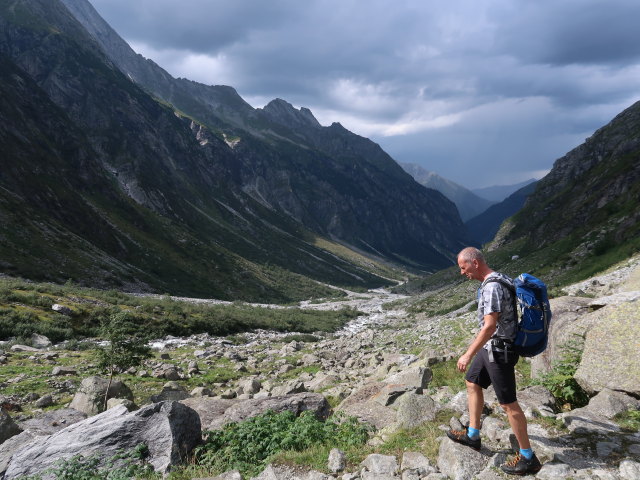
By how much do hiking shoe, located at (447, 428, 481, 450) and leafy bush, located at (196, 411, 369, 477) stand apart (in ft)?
6.55

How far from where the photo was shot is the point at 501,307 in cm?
582

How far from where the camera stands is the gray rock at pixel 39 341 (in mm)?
22962

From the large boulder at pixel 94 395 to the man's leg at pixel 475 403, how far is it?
35.8ft

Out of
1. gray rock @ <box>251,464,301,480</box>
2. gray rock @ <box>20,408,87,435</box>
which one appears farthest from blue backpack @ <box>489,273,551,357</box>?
gray rock @ <box>20,408,87,435</box>

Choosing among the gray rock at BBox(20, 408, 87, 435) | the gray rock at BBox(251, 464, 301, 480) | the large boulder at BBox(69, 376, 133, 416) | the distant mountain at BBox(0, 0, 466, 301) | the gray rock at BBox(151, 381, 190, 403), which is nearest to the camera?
the gray rock at BBox(251, 464, 301, 480)

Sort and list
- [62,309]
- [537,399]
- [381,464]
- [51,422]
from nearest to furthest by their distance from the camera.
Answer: [381,464]
[537,399]
[51,422]
[62,309]

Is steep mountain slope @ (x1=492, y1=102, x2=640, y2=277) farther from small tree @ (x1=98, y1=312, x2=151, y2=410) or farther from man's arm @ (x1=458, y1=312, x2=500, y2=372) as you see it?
small tree @ (x1=98, y1=312, x2=151, y2=410)

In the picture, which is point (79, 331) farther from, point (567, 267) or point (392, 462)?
point (567, 267)

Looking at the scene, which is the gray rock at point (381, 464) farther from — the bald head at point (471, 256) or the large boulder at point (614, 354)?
the large boulder at point (614, 354)

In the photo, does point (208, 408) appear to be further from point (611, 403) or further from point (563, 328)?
point (563, 328)

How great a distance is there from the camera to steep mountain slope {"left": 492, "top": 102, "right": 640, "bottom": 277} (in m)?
37.7

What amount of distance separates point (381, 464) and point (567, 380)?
16.0 feet

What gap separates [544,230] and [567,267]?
34264 mm

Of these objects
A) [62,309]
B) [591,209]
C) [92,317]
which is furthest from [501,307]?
[591,209]
